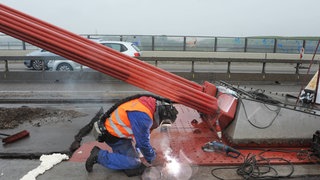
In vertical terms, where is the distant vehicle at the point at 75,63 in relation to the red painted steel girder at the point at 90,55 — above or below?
below

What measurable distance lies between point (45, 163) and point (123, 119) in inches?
53.1

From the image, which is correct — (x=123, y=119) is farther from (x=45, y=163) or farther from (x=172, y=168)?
(x=45, y=163)

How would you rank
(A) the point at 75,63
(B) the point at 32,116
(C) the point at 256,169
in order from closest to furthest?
1. (C) the point at 256,169
2. (B) the point at 32,116
3. (A) the point at 75,63

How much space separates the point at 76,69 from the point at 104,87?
3333mm

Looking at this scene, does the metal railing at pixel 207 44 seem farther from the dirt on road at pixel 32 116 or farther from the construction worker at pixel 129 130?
the construction worker at pixel 129 130


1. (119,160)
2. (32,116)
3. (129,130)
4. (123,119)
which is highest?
(123,119)

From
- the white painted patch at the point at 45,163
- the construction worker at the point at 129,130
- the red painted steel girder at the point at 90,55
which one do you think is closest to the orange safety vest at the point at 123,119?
the construction worker at the point at 129,130

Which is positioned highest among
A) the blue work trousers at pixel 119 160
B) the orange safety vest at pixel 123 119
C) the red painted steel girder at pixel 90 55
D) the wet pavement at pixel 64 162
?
the red painted steel girder at pixel 90 55

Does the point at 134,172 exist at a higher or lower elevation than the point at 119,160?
lower

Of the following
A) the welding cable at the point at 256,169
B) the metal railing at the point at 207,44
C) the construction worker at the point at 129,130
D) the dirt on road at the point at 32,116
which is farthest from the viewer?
the metal railing at the point at 207,44

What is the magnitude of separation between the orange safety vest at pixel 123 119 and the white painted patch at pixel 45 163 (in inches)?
37.3

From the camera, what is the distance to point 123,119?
400cm

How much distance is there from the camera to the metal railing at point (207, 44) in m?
22.5

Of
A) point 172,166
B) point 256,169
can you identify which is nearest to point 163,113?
point 172,166
